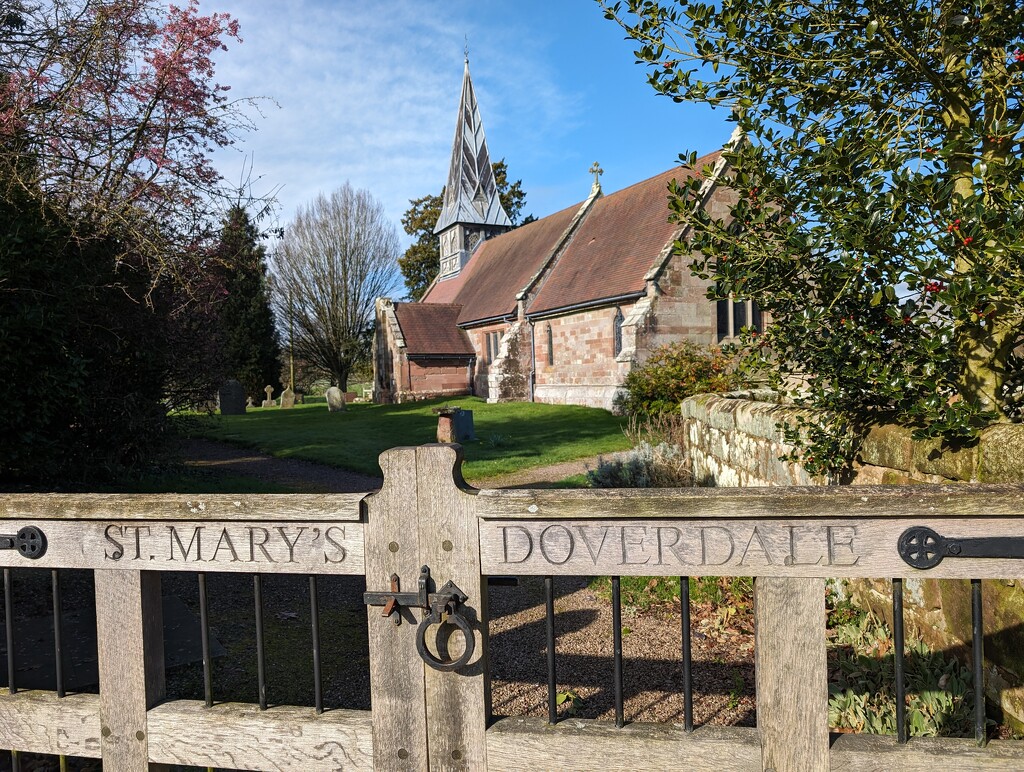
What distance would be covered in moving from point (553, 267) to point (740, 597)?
70.4ft

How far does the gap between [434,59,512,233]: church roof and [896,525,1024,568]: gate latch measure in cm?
3866

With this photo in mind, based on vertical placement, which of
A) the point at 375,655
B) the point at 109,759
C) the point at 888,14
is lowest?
the point at 109,759

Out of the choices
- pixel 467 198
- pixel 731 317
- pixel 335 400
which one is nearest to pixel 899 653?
pixel 731 317

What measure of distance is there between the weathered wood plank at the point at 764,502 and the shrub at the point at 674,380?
507 inches

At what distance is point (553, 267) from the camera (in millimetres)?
26312

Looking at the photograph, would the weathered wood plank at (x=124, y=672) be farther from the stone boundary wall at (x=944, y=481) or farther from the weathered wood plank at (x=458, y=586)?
the stone boundary wall at (x=944, y=481)

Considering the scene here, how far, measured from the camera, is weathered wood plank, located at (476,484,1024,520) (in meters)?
2.07

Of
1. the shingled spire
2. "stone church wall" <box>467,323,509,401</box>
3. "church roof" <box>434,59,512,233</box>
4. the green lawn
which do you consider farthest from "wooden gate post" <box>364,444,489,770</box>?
"church roof" <box>434,59,512,233</box>

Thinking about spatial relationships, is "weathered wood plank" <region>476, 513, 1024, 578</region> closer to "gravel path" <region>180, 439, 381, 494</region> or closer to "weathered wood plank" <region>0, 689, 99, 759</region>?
"weathered wood plank" <region>0, 689, 99, 759</region>

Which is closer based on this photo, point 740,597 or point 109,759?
point 109,759

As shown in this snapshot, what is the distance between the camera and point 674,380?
1578cm

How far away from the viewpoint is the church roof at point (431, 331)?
30.4m

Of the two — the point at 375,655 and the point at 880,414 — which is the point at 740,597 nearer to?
the point at 880,414

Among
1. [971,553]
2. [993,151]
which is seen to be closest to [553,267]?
[993,151]
